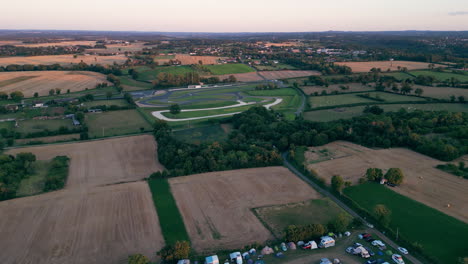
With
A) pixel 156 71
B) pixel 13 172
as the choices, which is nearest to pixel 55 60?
pixel 156 71

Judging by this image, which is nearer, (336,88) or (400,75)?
(336,88)

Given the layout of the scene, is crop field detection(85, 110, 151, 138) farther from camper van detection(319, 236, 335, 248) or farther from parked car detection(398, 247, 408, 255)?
parked car detection(398, 247, 408, 255)

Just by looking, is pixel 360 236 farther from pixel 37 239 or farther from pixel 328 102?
pixel 328 102

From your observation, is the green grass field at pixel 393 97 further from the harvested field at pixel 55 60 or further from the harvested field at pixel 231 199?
the harvested field at pixel 55 60

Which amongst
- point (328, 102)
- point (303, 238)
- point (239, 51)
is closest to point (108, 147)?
point (303, 238)

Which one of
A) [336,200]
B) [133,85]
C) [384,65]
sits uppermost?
[384,65]

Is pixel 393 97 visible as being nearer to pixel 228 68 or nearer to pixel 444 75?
pixel 444 75

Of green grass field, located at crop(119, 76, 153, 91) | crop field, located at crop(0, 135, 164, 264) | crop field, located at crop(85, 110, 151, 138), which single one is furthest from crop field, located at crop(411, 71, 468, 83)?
crop field, located at crop(0, 135, 164, 264)
